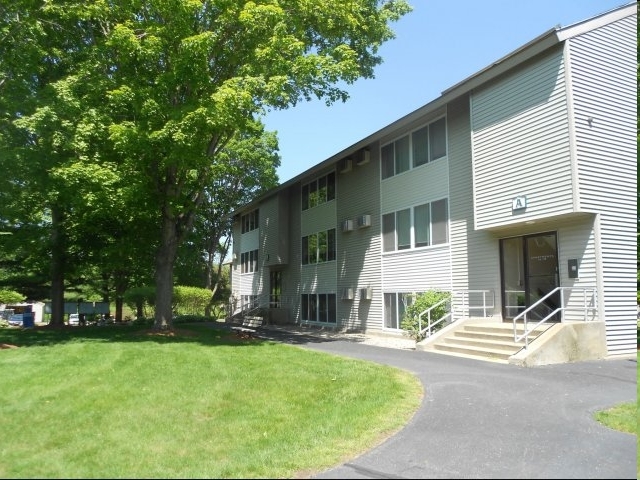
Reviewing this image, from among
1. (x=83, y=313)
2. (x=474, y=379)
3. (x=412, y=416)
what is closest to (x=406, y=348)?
(x=474, y=379)

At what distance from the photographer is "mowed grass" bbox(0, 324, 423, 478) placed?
5.43m

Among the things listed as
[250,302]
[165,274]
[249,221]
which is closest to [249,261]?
Answer: [249,221]

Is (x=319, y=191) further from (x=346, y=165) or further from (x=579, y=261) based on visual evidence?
(x=579, y=261)

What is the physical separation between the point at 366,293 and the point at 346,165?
229 inches

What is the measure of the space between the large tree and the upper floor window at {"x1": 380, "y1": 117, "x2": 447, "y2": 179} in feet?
11.1

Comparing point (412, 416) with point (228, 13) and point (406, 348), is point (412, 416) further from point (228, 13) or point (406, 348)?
point (228, 13)

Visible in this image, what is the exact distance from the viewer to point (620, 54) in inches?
531

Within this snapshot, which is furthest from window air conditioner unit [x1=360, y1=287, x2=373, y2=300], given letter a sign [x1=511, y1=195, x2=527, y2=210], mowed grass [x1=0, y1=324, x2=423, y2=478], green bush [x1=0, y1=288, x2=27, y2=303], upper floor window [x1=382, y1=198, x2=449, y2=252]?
green bush [x1=0, y1=288, x2=27, y2=303]

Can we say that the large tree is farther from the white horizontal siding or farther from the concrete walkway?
the concrete walkway

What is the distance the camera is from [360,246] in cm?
2209

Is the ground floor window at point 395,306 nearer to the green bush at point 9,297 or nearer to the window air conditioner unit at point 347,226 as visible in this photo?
the window air conditioner unit at point 347,226

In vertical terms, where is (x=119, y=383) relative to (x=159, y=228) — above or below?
below

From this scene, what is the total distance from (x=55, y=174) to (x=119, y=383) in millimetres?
8031

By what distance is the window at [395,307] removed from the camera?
18.9m
